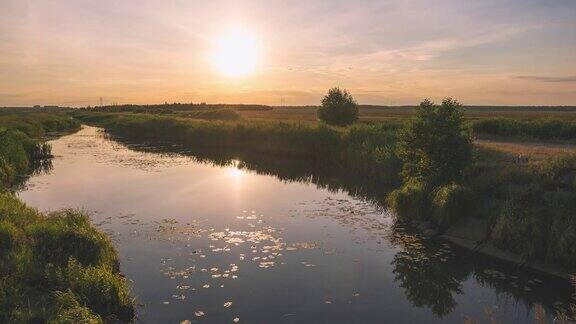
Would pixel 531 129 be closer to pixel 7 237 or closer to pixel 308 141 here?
pixel 308 141

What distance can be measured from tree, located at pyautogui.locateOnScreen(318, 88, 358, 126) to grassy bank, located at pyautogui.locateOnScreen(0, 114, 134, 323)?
4515 cm

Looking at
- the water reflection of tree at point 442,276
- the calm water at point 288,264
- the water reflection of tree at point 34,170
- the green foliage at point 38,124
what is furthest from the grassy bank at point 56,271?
the green foliage at point 38,124

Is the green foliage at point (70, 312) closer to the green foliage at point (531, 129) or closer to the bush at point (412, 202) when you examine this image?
the bush at point (412, 202)

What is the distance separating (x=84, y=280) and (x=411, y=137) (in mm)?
18647

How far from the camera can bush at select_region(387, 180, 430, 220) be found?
21812mm

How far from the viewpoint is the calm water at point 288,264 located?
42.9ft

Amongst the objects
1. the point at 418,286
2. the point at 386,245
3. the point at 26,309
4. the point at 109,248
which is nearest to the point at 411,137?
the point at 386,245

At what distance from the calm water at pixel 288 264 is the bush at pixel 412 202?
3.54ft

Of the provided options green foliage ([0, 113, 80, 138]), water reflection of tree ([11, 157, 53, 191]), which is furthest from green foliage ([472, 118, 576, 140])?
green foliage ([0, 113, 80, 138])

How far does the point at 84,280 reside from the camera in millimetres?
11602

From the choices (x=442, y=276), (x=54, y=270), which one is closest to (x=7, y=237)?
(x=54, y=270)

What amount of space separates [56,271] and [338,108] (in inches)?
1960

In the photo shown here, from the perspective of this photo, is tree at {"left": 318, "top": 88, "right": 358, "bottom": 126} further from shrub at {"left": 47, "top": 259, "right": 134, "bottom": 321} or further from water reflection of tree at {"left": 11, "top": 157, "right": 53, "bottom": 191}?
shrub at {"left": 47, "top": 259, "right": 134, "bottom": 321}

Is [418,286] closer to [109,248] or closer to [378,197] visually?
[109,248]
